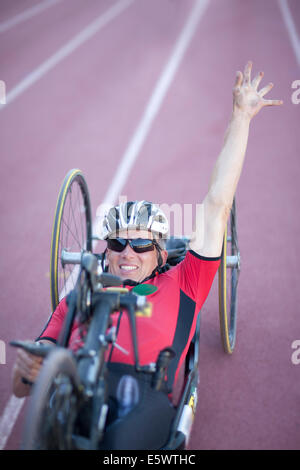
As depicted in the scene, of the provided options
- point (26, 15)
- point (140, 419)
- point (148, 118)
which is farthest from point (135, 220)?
point (26, 15)

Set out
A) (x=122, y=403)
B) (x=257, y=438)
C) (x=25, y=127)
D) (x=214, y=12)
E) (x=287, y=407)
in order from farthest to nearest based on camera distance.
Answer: (x=214, y=12)
(x=25, y=127)
(x=287, y=407)
(x=257, y=438)
(x=122, y=403)

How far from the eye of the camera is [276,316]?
455 cm

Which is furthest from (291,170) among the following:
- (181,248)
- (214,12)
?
(214,12)

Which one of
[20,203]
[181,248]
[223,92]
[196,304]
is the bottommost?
[196,304]

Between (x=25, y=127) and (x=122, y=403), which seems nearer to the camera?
(x=122, y=403)

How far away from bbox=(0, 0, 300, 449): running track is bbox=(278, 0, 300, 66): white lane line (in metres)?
0.07

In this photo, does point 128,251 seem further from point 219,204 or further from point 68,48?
point 68,48

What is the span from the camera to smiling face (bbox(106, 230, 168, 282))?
129 inches

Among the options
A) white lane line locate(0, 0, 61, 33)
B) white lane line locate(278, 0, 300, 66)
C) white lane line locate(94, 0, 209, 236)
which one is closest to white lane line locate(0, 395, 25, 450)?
white lane line locate(94, 0, 209, 236)

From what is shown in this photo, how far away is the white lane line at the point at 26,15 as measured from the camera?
48.2 ft

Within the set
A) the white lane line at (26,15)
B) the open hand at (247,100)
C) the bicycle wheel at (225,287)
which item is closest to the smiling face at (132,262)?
the bicycle wheel at (225,287)

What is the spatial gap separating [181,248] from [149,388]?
1.57 metres

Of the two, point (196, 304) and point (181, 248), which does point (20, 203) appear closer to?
point (181, 248)

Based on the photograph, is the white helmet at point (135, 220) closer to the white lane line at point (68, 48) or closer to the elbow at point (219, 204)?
the elbow at point (219, 204)
